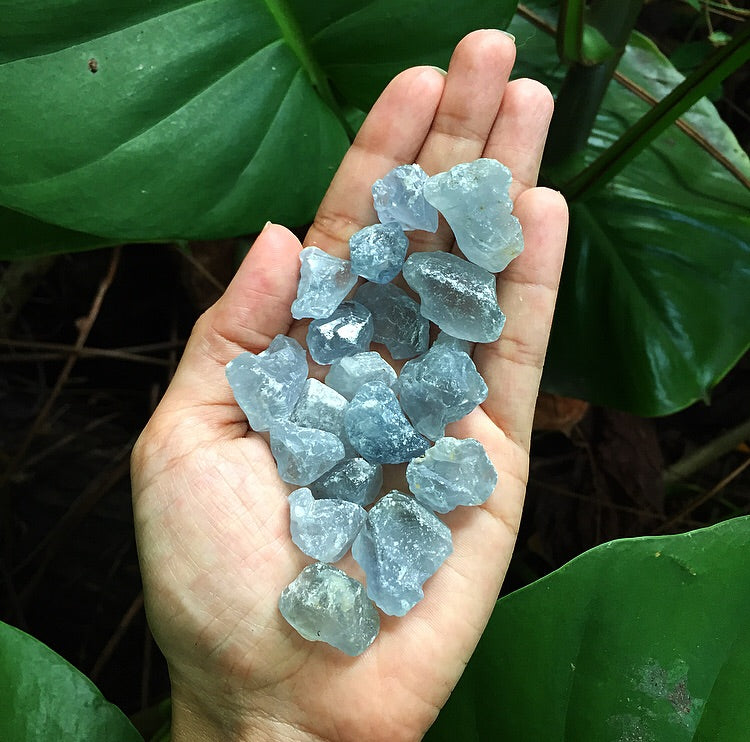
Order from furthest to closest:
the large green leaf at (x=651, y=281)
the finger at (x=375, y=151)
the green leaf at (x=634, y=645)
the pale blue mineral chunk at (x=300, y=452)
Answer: the large green leaf at (x=651, y=281) → the finger at (x=375, y=151) → the pale blue mineral chunk at (x=300, y=452) → the green leaf at (x=634, y=645)

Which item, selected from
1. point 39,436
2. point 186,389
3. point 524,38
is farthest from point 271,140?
point 39,436

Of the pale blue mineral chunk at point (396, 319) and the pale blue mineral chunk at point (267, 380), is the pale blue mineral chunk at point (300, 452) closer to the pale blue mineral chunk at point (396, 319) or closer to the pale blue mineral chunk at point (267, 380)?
the pale blue mineral chunk at point (267, 380)

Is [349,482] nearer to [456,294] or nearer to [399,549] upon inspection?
[399,549]

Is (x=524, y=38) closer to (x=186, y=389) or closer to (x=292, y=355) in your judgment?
(x=292, y=355)

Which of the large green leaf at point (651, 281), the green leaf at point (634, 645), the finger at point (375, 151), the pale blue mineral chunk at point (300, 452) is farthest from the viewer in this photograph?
the large green leaf at point (651, 281)

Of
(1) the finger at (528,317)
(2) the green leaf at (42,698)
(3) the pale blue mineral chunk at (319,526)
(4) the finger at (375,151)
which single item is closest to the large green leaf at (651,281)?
(1) the finger at (528,317)

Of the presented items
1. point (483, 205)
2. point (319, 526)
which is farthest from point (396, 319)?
A: point (319, 526)
